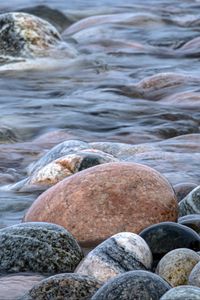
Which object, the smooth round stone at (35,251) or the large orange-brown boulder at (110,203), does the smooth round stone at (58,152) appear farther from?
the smooth round stone at (35,251)

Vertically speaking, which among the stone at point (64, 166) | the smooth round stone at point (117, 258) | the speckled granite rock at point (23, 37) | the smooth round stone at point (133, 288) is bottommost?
the speckled granite rock at point (23, 37)

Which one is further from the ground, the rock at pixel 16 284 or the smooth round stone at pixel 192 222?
the rock at pixel 16 284

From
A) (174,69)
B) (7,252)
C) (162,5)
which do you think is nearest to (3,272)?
(7,252)

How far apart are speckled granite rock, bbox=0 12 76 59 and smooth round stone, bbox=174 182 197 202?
734cm

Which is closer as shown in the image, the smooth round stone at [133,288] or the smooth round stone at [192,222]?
the smooth round stone at [133,288]

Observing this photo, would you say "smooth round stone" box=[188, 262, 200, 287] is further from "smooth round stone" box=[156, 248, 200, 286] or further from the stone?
the stone

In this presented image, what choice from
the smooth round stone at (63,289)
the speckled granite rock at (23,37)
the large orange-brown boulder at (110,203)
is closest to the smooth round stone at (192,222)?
the large orange-brown boulder at (110,203)

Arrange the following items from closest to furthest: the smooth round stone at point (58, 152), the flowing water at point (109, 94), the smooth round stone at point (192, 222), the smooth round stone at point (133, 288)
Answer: the smooth round stone at point (133, 288) < the smooth round stone at point (192, 222) < the smooth round stone at point (58, 152) < the flowing water at point (109, 94)

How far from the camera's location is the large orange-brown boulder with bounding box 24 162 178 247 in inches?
167

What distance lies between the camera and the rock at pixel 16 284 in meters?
3.28

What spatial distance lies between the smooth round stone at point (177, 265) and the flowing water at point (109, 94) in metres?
1.58

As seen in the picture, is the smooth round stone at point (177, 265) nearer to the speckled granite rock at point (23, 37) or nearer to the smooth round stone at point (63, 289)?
the smooth round stone at point (63, 289)

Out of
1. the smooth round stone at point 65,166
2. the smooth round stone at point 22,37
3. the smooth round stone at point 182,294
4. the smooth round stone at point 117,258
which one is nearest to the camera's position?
the smooth round stone at point 182,294

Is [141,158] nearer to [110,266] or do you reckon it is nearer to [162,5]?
[110,266]
